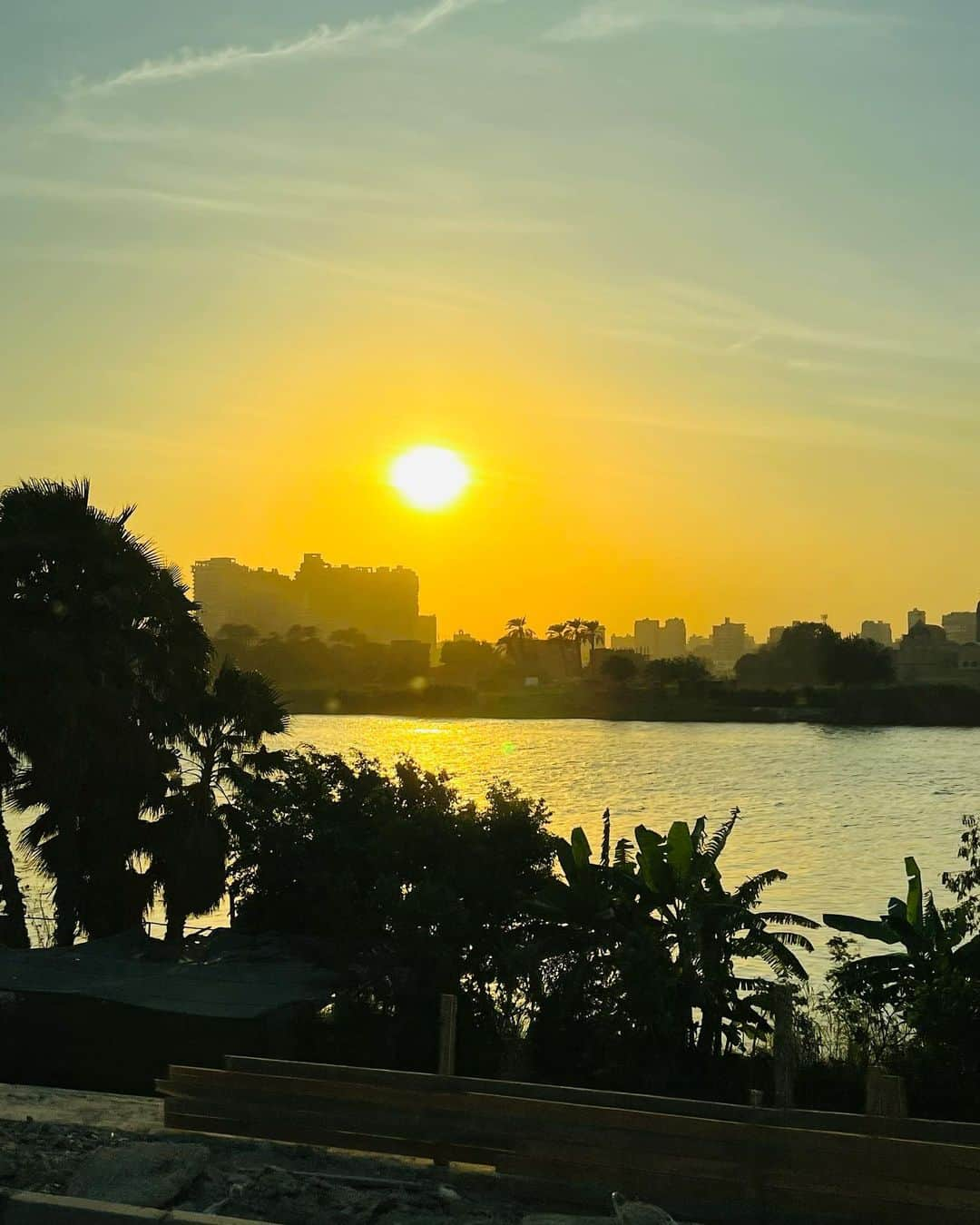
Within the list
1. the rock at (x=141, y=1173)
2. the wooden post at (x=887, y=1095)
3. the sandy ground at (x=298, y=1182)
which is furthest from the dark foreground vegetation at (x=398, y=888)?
the rock at (x=141, y=1173)

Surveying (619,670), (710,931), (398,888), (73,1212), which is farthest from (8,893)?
(619,670)

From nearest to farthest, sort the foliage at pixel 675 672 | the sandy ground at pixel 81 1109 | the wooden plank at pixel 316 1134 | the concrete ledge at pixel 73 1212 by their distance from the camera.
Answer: the concrete ledge at pixel 73 1212 → the wooden plank at pixel 316 1134 → the sandy ground at pixel 81 1109 → the foliage at pixel 675 672

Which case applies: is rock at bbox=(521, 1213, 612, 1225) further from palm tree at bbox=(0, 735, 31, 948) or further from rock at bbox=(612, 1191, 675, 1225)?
palm tree at bbox=(0, 735, 31, 948)

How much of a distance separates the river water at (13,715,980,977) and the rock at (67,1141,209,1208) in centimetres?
1867

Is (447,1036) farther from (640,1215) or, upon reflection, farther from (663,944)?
(663,944)

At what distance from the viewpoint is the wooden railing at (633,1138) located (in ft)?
31.8

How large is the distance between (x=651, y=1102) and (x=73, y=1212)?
485 cm

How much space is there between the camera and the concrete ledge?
375 inches

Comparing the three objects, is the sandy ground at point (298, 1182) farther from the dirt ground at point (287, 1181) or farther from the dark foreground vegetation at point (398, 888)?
the dark foreground vegetation at point (398, 888)

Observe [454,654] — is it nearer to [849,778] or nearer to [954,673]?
[954,673]

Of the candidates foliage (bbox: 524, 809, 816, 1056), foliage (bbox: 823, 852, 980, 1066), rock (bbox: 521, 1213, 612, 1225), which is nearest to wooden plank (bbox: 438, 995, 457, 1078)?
rock (bbox: 521, 1213, 612, 1225)

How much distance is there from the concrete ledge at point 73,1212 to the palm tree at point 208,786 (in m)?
19.3

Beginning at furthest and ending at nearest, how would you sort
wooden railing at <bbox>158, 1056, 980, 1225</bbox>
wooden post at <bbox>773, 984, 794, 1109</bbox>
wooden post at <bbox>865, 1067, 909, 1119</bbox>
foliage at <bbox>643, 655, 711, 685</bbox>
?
foliage at <bbox>643, 655, 711, 685</bbox>, wooden post at <bbox>773, 984, 794, 1109</bbox>, wooden post at <bbox>865, 1067, 909, 1119</bbox>, wooden railing at <bbox>158, 1056, 980, 1225</bbox>

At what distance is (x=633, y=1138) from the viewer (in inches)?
412
